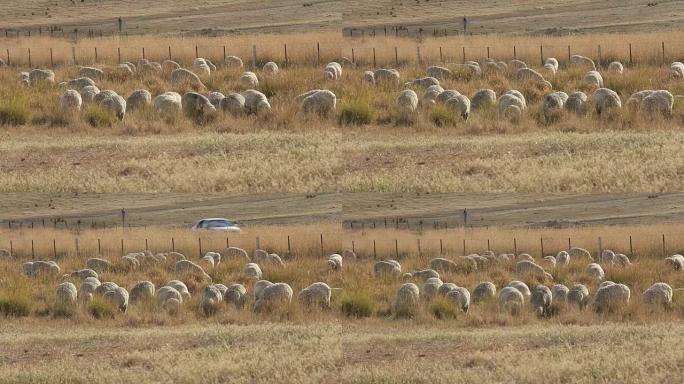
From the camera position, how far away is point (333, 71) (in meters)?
39.4

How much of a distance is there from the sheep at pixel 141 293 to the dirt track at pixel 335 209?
12.9m

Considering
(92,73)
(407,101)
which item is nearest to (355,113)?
(407,101)

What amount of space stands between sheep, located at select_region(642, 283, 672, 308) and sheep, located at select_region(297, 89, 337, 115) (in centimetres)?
754

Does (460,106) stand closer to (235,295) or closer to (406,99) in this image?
(406,99)

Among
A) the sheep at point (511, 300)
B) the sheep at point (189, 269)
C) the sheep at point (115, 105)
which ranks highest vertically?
the sheep at point (115, 105)

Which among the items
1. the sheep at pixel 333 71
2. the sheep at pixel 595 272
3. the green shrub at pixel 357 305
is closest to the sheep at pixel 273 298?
the green shrub at pixel 357 305

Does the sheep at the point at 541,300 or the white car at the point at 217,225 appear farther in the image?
the white car at the point at 217,225

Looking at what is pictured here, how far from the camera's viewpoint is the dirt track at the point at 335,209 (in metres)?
51.1

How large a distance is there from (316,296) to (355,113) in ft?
13.6

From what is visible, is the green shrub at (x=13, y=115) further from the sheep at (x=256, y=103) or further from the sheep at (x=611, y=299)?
the sheep at (x=611, y=299)

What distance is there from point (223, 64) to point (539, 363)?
19.7 metres

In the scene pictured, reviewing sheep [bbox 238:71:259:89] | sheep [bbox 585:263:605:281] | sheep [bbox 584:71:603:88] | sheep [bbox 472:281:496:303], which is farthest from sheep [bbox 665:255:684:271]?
sheep [bbox 238:71:259:89]

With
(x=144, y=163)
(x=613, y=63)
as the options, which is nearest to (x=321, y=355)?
(x=144, y=163)

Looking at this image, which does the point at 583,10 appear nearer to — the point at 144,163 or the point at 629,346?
the point at 144,163
